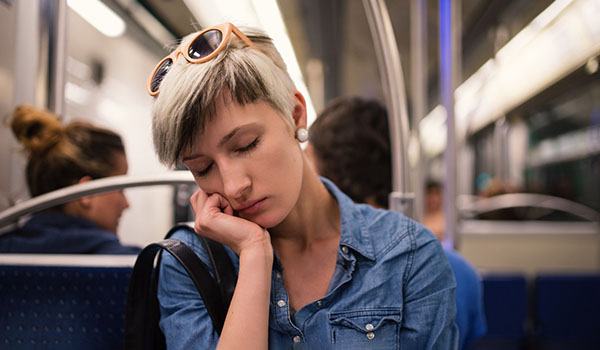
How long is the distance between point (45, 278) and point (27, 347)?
0.16m

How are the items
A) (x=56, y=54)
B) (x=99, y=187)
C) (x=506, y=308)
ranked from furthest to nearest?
(x=506, y=308) → (x=56, y=54) → (x=99, y=187)

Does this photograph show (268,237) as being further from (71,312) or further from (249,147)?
(71,312)

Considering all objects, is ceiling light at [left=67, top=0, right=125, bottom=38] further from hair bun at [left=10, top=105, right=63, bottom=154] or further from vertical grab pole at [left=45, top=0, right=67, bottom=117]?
hair bun at [left=10, top=105, right=63, bottom=154]

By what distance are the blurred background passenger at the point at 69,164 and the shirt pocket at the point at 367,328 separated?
88 centimetres

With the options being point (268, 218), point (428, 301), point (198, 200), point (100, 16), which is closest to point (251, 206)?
point (268, 218)

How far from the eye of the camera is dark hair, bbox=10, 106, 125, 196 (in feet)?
5.87

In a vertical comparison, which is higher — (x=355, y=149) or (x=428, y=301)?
(x=355, y=149)

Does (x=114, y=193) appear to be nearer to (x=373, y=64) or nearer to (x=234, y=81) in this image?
(x=234, y=81)

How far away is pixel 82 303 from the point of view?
132cm

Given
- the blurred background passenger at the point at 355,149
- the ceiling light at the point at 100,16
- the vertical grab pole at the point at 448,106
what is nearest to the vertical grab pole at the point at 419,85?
the vertical grab pole at the point at 448,106

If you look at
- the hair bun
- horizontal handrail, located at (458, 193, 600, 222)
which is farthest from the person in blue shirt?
horizontal handrail, located at (458, 193, 600, 222)

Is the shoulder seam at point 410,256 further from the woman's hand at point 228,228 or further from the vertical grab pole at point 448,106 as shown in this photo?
the vertical grab pole at point 448,106

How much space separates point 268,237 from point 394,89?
2.82 ft

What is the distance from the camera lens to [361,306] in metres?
1.11
